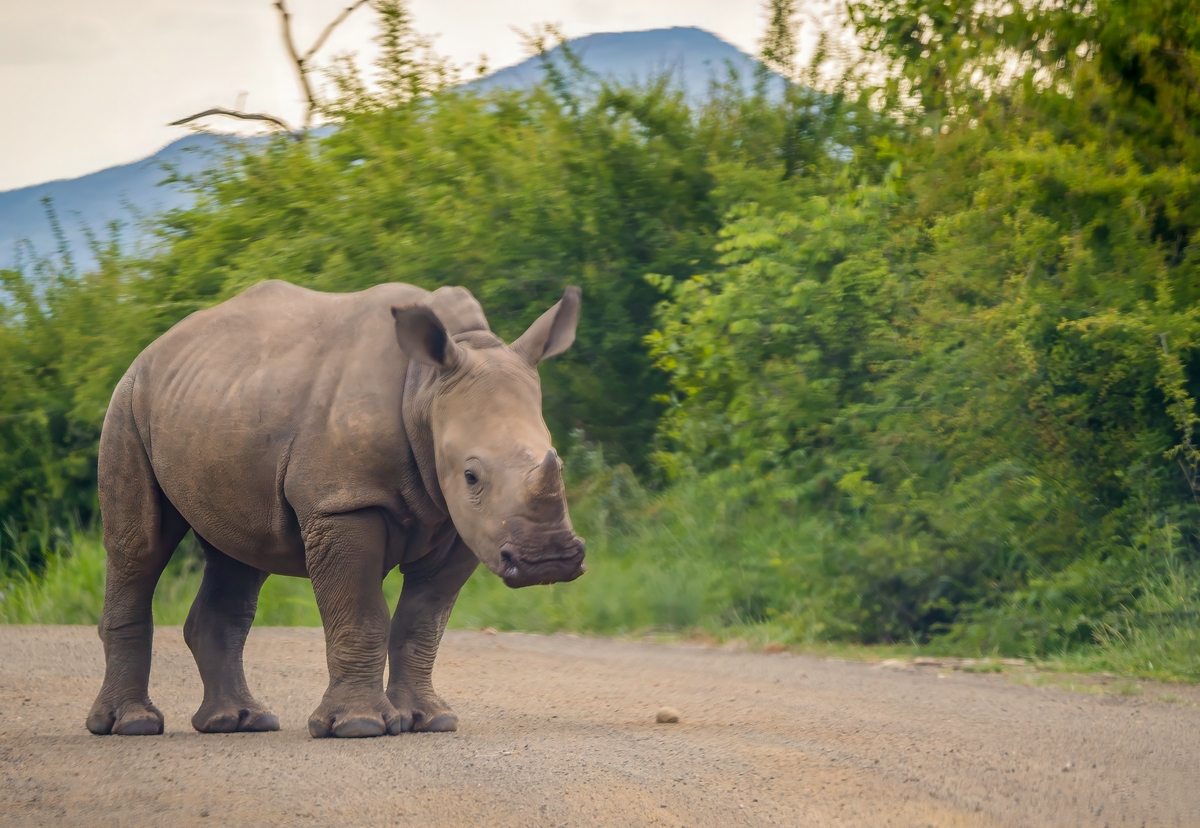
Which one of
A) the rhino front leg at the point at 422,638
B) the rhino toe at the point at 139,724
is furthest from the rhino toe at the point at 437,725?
the rhino toe at the point at 139,724

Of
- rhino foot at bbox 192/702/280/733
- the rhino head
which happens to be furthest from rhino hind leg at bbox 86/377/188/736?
the rhino head

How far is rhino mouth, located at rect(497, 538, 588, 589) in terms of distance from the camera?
5.14 meters

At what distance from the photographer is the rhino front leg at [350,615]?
5.75 meters

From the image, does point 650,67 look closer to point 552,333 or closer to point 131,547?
point 552,333

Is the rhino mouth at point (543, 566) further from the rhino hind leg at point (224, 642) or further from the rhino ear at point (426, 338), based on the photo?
the rhino hind leg at point (224, 642)

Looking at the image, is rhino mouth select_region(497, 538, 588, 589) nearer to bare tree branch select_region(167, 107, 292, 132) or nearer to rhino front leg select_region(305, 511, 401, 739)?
rhino front leg select_region(305, 511, 401, 739)

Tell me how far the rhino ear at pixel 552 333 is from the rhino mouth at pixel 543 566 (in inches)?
45.9

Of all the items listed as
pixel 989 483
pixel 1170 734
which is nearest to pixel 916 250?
pixel 989 483

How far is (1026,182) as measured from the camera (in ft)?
33.9

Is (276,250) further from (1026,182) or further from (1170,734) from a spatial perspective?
(1170,734)

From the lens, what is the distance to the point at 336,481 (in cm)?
576

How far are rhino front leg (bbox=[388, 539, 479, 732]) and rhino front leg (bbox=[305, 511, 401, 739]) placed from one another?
332mm

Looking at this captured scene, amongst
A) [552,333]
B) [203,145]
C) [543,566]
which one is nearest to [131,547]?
[552,333]

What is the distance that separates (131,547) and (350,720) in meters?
1.47
